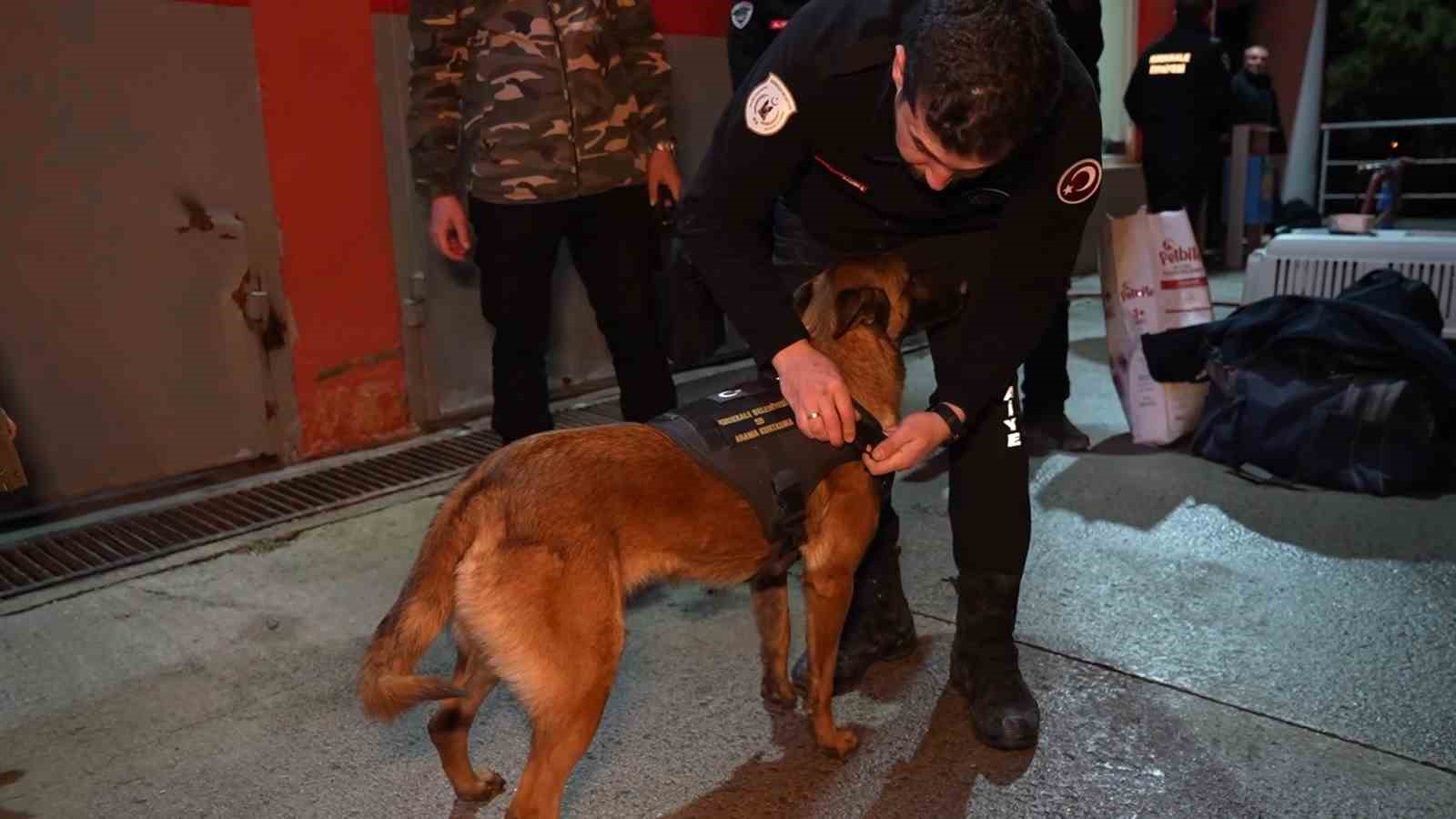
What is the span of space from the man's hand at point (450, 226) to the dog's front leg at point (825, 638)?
5.54 feet

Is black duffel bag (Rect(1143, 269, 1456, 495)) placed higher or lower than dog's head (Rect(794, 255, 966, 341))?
lower

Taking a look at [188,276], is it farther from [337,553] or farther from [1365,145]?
[1365,145]

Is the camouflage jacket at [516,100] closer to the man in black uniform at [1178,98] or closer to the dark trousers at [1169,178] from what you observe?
the dark trousers at [1169,178]

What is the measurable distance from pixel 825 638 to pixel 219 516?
2.41m

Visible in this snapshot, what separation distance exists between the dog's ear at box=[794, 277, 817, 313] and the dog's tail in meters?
0.84

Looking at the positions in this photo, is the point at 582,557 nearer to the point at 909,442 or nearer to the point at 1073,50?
the point at 909,442

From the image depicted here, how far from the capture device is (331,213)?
13.1 ft

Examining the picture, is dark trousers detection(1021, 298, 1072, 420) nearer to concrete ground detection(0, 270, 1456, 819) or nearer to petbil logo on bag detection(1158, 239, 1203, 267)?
petbil logo on bag detection(1158, 239, 1203, 267)

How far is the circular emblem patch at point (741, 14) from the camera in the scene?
11.7 ft

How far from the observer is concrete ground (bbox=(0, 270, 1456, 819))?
2.02 metres

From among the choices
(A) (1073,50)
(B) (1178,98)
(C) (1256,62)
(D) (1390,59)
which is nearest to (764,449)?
(A) (1073,50)

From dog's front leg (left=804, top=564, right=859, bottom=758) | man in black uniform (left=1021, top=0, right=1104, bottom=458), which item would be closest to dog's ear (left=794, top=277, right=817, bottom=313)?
dog's front leg (left=804, top=564, right=859, bottom=758)

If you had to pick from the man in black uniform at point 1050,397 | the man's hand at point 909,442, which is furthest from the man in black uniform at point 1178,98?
the man's hand at point 909,442

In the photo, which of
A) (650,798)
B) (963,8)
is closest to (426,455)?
(650,798)
